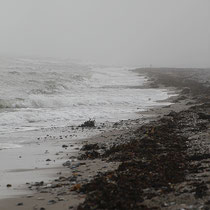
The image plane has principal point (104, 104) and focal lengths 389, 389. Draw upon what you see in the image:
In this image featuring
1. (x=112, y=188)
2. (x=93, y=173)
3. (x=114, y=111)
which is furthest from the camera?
(x=114, y=111)

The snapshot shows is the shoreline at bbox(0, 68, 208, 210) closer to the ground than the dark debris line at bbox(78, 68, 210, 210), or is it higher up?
closer to the ground

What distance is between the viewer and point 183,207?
480cm

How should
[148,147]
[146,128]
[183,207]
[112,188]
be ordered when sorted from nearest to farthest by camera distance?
1. [183,207]
2. [112,188]
3. [148,147]
4. [146,128]

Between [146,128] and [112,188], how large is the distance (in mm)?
6213

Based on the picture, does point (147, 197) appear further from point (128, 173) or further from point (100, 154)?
point (100, 154)

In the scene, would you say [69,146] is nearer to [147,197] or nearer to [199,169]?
[199,169]

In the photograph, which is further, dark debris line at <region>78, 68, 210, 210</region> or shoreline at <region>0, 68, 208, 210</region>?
shoreline at <region>0, 68, 208, 210</region>

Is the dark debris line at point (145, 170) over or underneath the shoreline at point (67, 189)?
over

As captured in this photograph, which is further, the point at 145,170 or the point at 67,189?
the point at 145,170

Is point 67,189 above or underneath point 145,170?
underneath

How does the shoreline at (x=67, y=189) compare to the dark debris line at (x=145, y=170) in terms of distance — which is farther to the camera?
the shoreline at (x=67, y=189)

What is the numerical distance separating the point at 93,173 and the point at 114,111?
11747mm

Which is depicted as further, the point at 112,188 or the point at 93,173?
the point at 93,173

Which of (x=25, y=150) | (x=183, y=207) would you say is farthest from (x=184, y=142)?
(x=183, y=207)
